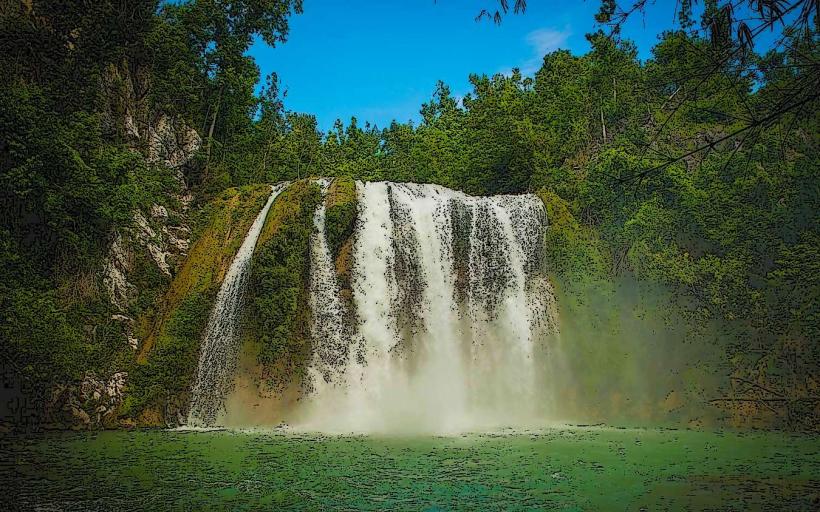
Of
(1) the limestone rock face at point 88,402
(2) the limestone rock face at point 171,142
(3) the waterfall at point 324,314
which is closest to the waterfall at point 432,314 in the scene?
(3) the waterfall at point 324,314

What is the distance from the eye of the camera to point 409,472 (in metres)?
8.29

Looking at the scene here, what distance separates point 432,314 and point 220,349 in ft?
18.1

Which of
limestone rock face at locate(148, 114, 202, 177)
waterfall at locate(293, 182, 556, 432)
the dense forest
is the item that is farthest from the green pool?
limestone rock face at locate(148, 114, 202, 177)

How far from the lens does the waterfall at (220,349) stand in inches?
596

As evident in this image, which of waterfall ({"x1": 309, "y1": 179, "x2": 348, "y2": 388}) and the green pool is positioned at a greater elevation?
waterfall ({"x1": 309, "y1": 179, "x2": 348, "y2": 388})

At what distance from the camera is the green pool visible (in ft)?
21.8

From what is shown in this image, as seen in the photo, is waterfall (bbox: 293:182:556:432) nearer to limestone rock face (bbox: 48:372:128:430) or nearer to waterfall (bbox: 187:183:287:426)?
waterfall (bbox: 187:183:287:426)

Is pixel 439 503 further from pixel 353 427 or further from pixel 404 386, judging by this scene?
pixel 404 386

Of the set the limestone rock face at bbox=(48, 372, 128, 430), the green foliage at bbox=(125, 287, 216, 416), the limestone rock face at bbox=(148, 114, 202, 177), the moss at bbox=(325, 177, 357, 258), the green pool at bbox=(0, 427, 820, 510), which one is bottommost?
the green pool at bbox=(0, 427, 820, 510)

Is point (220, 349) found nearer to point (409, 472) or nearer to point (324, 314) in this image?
point (324, 314)

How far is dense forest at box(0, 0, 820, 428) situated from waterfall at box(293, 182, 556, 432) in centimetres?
165

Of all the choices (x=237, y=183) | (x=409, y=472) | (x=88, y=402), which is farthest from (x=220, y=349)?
(x=237, y=183)

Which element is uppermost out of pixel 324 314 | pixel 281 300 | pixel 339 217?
pixel 339 217

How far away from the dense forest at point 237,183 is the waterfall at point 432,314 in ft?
5.40
